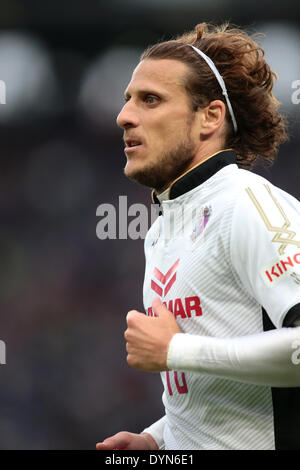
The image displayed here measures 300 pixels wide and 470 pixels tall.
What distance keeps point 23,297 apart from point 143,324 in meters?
5.68

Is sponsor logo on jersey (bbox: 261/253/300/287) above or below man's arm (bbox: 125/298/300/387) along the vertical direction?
above

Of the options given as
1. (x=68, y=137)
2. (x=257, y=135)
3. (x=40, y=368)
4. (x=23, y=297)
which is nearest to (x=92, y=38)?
(x=68, y=137)

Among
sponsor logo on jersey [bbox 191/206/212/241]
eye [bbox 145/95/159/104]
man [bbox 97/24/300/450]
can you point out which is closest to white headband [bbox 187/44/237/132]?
man [bbox 97/24/300/450]

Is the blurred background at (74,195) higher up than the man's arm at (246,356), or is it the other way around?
the blurred background at (74,195)

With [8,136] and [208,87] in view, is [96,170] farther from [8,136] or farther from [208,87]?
[208,87]

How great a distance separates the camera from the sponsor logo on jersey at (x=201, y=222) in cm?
211

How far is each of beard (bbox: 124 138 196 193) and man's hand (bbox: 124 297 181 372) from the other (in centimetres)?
58

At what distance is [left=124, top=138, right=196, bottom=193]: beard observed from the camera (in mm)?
2357

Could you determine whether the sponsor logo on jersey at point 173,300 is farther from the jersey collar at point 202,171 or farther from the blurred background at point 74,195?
the blurred background at point 74,195

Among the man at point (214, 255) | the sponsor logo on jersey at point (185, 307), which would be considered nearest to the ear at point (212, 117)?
the man at point (214, 255)

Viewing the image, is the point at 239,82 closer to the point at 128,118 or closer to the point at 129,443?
the point at 128,118

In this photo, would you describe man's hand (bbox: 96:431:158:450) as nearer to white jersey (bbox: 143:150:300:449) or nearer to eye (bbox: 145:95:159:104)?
white jersey (bbox: 143:150:300:449)

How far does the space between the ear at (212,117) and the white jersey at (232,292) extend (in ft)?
0.68

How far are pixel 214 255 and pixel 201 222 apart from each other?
18 cm
